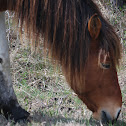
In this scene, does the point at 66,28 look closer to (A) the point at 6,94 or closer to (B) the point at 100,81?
(B) the point at 100,81

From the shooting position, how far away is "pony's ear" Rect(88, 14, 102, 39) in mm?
2178

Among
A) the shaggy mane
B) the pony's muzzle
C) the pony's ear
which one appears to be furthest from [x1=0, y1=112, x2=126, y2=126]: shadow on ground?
the pony's ear

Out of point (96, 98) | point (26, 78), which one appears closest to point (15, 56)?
point (26, 78)

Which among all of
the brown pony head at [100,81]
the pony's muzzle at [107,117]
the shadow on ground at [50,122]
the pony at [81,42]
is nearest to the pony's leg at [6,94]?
the shadow on ground at [50,122]

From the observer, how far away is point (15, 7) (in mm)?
2297

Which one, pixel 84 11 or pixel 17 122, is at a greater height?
pixel 84 11

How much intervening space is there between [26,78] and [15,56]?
1.99ft

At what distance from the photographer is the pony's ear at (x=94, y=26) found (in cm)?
218

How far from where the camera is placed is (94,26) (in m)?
2.22

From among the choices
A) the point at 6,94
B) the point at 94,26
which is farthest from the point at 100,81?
the point at 6,94

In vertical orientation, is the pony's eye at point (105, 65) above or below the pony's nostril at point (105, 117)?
above

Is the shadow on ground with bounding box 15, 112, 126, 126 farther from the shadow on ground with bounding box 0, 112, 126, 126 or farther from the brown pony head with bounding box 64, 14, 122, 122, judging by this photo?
the brown pony head with bounding box 64, 14, 122, 122

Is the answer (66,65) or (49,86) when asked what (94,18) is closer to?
(66,65)

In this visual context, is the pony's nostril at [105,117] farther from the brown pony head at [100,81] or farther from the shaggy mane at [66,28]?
the shaggy mane at [66,28]
